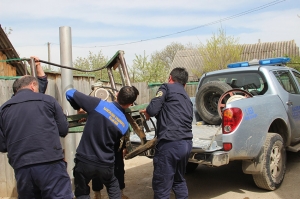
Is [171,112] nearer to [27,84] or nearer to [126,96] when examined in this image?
[126,96]

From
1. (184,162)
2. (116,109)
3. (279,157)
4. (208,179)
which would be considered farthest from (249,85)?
(116,109)

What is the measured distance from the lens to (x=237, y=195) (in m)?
5.01

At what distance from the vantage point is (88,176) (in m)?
3.57

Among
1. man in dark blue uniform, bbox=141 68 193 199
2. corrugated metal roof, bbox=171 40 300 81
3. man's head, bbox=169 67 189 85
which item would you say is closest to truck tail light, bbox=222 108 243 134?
man in dark blue uniform, bbox=141 68 193 199

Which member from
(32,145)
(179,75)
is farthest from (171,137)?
(32,145)

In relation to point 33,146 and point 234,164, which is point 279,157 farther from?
point 33,146

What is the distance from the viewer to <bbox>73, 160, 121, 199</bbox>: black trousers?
3.52 meters

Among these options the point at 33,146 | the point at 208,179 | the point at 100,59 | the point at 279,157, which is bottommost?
the point at 208,179

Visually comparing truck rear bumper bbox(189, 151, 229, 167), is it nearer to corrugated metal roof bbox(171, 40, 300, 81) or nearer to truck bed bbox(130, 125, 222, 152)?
truck bed bbox(130, 125, 222, 152)

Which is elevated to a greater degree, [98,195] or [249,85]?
[249,85]

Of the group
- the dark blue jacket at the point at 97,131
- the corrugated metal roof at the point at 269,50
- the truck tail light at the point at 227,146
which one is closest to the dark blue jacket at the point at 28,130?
the dark blue jacket at the point at 97,131

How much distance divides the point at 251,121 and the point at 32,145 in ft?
9.56

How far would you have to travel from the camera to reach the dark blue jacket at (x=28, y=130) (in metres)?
3.11

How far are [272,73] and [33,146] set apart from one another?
13.8ft
